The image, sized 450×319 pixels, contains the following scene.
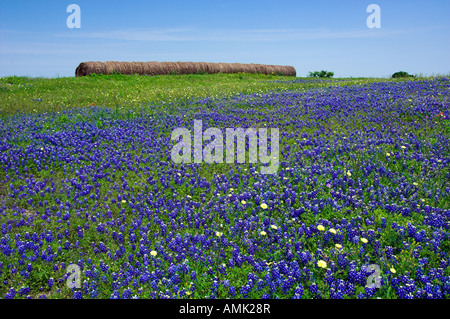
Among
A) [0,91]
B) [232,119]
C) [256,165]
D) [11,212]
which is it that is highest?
[0,91]

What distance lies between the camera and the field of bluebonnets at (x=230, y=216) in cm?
416

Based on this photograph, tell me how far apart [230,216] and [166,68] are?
40400mm

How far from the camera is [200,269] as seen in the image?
446 cm

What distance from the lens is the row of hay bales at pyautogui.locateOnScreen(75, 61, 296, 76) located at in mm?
37844

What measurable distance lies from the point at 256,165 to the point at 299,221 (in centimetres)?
255
